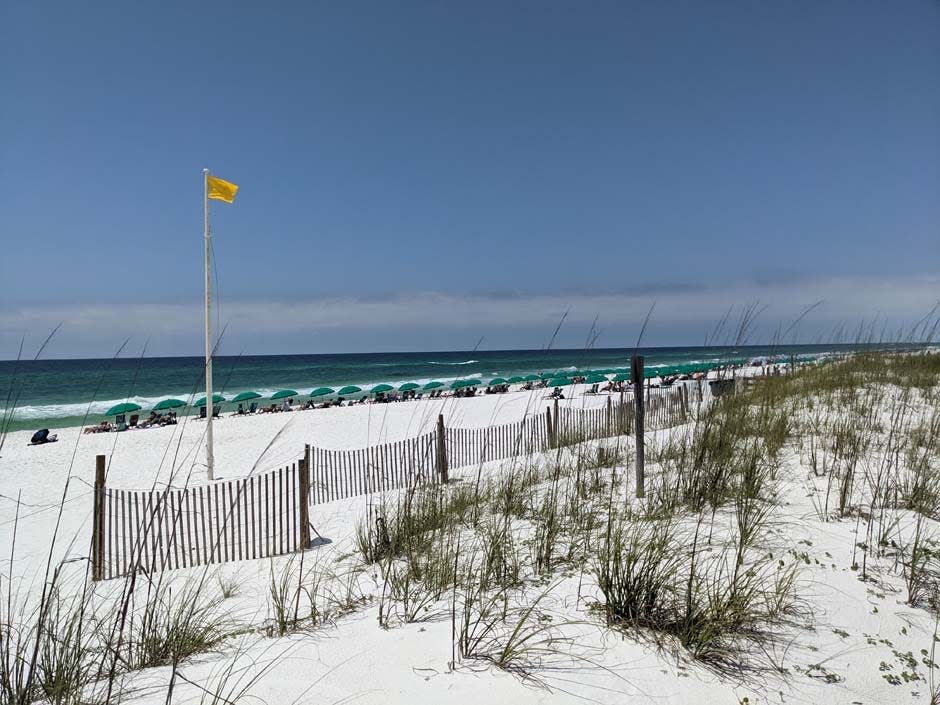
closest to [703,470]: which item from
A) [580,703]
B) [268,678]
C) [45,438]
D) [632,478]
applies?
[632,478]

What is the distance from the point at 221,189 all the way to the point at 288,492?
298 inches

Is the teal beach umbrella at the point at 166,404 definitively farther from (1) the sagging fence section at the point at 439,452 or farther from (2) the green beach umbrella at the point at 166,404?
(1) the sagging fence section at the point at 439,452

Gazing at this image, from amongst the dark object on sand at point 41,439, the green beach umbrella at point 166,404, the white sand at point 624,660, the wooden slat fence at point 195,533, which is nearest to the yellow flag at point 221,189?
the wooden slat fence at point 195,533

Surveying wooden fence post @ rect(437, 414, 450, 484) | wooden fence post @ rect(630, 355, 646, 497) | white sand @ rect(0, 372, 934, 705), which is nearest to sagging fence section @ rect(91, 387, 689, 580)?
wooden fence post @ rect(437, 414, 450, 484)

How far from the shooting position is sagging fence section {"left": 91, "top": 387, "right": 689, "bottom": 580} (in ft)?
19.2

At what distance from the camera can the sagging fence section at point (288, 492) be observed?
584cm

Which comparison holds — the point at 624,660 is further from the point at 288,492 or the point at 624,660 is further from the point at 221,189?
the point at 221,189

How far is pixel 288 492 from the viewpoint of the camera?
6.79m

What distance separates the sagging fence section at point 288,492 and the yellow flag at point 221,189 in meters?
5.92

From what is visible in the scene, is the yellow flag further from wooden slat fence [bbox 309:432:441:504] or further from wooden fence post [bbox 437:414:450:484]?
wooden fence post [bbox 437:414:450:484]

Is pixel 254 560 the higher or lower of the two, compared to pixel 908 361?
lower

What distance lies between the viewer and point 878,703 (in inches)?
90.9

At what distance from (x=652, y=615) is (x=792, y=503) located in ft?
8.47

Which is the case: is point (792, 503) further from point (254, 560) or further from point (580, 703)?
point (254, 560)
